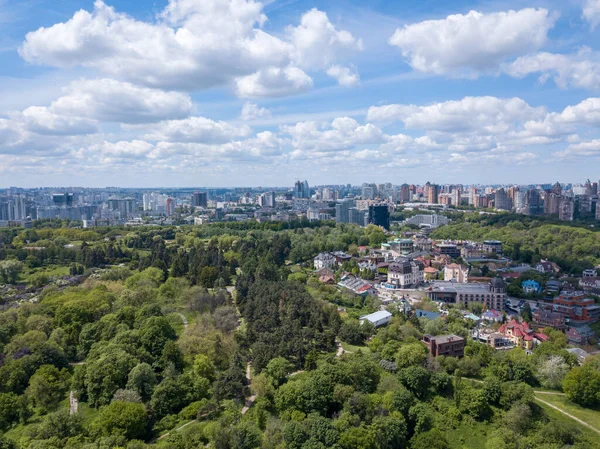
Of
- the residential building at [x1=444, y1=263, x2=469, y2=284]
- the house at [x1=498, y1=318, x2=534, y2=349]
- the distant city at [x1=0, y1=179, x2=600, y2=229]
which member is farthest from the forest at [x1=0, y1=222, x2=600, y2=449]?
the distant city at [x1=0, y1=179, x2=600, y2=229]

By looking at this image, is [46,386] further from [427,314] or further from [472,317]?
[472,317]

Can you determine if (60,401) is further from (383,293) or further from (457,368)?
(383,293)

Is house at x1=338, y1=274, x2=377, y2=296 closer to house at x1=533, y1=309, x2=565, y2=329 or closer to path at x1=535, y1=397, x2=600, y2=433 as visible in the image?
house at x1=533, y1=309, x2=565, y2=329

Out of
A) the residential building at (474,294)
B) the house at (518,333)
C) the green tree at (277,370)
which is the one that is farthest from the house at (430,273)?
the green tree at (277,370)

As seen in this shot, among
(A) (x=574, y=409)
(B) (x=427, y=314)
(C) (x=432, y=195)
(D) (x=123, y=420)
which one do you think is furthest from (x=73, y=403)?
(C) (x=432, y=195)

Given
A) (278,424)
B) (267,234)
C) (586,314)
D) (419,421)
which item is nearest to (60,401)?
(278,424)

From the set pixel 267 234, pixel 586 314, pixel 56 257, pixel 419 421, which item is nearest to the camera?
pixel 419 421
